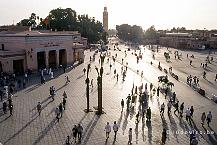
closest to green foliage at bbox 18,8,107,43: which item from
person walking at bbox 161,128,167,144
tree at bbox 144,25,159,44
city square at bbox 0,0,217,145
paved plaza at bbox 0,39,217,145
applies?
city square at bbox 0,0,217,145

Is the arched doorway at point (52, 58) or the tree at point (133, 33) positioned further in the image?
the tree at point (133, 33)

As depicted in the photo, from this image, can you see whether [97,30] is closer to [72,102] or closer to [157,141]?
[72,102]

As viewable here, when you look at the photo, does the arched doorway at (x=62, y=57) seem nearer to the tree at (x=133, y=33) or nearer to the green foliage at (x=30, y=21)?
the green foliage at (x=30, y=21)

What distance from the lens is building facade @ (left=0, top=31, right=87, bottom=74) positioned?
1435 inches

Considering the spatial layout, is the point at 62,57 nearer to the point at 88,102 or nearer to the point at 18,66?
the point at 18,66

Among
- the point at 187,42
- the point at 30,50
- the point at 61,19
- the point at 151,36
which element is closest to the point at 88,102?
the point at 30,50

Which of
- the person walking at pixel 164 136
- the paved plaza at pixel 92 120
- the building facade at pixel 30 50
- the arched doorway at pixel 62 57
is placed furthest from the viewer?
the arched doorway at pixel 62 57

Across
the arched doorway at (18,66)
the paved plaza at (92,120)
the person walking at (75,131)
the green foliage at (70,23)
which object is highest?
the green foliage at (70,23)

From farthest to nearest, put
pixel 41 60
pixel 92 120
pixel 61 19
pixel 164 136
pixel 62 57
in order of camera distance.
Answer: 1. pixel 61 19
2. pixel 62 57
3. pixel 41 60
4. pixel 92 120
5. pixel 164 136

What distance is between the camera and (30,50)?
3834 centimetres

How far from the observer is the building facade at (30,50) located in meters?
36.4

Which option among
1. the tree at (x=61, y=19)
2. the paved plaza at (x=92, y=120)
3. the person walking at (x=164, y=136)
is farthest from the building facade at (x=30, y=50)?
the tree at (x=61, y=19)

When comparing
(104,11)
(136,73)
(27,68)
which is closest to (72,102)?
(27,68)

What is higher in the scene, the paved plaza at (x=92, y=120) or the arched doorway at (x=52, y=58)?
the arched doorway at (x=52, y=58)
